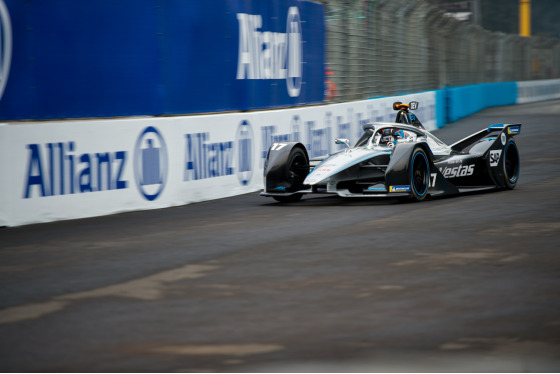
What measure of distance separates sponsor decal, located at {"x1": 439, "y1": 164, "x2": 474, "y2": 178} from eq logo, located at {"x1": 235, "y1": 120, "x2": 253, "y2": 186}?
122 inches

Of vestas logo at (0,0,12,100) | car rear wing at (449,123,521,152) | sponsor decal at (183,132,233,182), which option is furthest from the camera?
car rear wing at (449,123,521,152)

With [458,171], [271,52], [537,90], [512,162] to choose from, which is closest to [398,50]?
[271,52]

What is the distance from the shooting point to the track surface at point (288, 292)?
4.75m

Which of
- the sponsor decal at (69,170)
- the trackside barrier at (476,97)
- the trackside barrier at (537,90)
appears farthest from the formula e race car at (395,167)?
the trackside barrier at (537,90)

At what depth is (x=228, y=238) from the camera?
896 centimetres

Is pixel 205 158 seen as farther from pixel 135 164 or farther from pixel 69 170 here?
pixel 69 170

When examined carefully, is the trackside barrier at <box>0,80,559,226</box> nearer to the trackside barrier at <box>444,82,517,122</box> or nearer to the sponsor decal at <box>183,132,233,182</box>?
the sponsor decal at <box>183,132,233,182</box>

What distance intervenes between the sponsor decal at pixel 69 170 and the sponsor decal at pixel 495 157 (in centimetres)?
500

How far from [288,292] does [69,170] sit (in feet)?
16.6

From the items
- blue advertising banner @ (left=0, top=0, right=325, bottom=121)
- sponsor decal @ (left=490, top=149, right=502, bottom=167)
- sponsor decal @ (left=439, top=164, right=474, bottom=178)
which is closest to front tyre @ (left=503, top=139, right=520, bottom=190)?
sponsor decal @ (left=490, top=149, right=502, bottom=167)

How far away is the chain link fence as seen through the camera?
20250mm

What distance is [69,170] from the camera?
10.6 m

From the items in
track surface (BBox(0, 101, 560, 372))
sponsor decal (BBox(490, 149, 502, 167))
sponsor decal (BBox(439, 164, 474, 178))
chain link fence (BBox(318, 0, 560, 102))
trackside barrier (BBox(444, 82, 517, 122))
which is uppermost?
chain link fence (BBox(318, 0, 560, 102))

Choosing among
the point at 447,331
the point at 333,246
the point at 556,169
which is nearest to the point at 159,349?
the point at 447,331
